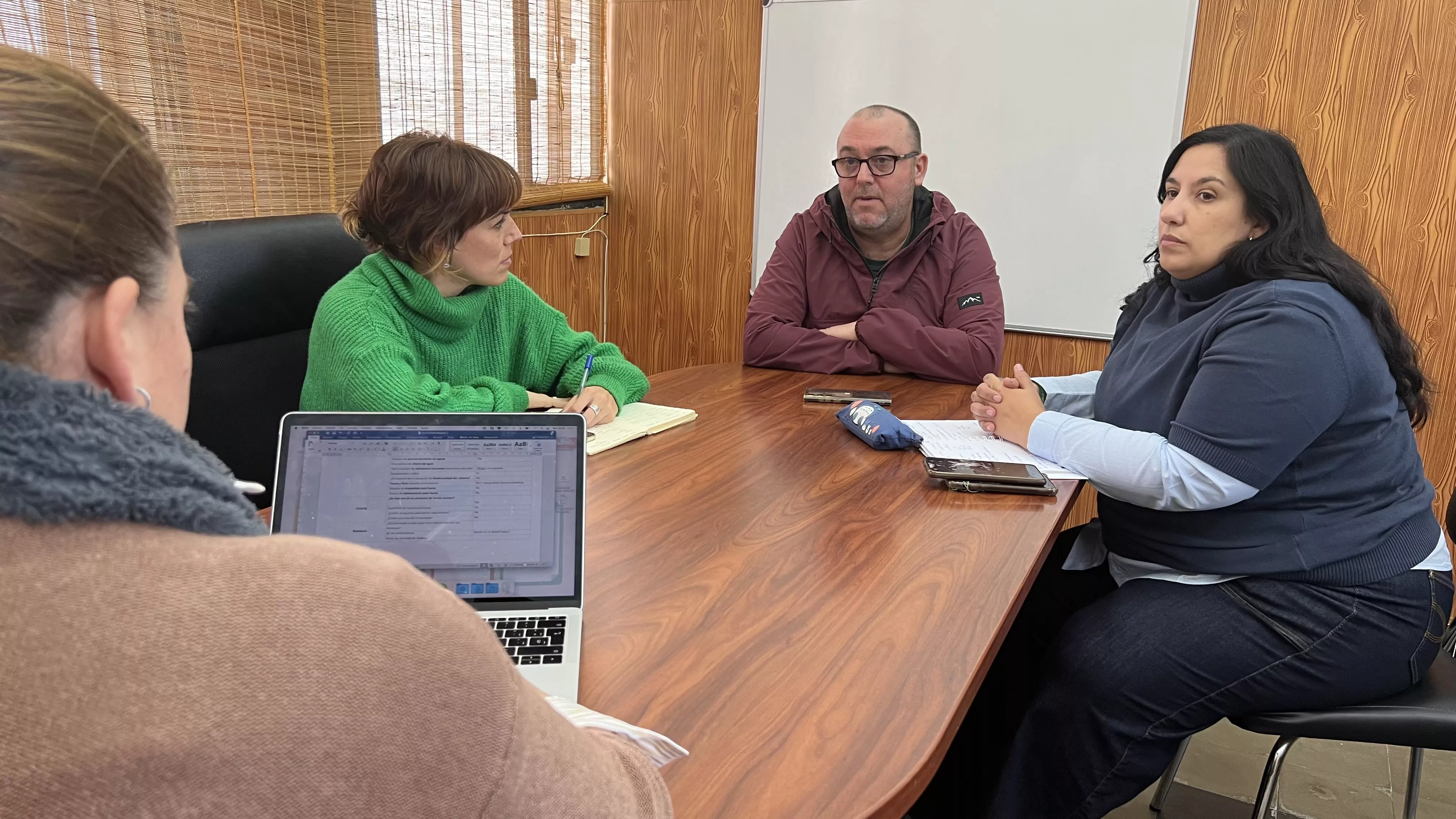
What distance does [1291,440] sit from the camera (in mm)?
1358

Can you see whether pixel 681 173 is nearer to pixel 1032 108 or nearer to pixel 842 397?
pixel 1032 108

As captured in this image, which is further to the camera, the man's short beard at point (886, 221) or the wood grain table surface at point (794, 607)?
the man's short beard at point (886, 221)

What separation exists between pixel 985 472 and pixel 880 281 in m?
1.07

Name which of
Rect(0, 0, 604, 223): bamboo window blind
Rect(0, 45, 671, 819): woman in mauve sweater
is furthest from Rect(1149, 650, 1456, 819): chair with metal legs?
Rect(0, 0, 604, 223): bamboo window blind

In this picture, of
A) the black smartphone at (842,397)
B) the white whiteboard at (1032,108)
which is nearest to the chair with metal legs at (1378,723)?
the black smartphone at (842,397)

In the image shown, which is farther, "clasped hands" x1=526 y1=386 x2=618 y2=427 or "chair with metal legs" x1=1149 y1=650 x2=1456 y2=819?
"clasped hands" x1=526 y1=386 x2=618 y2=427

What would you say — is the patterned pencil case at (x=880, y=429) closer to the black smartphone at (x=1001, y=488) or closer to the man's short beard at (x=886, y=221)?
the black smartphone at (x=1001, y=488)

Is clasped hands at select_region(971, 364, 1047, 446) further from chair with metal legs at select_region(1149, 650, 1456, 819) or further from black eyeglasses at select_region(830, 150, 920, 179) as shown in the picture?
black eyeglasses at select_region(830, 150, 920, 179)

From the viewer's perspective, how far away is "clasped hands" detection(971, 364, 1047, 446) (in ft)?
5.55

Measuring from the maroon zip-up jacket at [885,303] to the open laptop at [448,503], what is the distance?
142cm

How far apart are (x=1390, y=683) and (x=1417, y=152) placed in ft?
7.00

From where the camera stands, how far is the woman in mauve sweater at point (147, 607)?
413 millimetres

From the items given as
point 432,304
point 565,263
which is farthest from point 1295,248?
point 565,263

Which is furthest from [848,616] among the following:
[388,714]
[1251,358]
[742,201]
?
[742,201]
